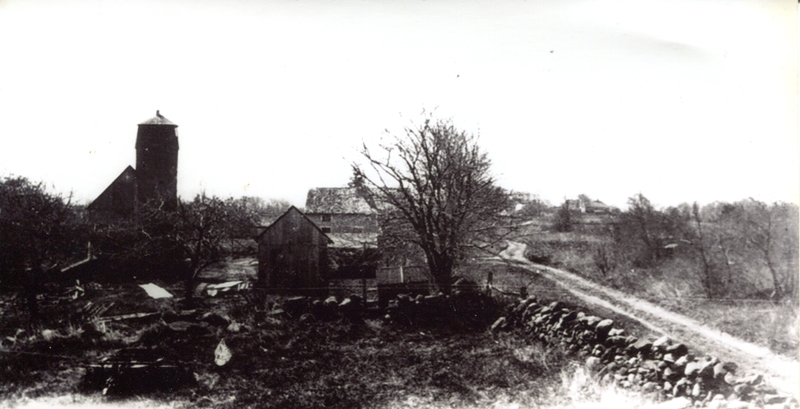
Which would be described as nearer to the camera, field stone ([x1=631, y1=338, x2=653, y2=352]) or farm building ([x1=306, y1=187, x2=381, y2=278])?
field stone ([x1=631, y1=338, x2=653, y2=352])

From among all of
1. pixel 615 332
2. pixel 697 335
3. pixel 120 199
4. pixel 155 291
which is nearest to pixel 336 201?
pixel 155 291

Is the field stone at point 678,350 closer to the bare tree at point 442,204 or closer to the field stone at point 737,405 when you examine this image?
the field stone at point 737,405

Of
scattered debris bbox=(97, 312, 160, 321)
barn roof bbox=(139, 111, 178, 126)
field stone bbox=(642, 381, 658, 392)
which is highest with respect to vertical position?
barn roof bbox=(139, 111, 178, 126)

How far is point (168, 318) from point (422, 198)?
12.2ft

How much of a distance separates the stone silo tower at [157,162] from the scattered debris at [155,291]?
3.21 feet

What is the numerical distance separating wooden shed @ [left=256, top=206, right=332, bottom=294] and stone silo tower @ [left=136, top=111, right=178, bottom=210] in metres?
1.24

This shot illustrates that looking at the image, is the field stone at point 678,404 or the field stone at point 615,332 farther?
the field stone at point 615,332

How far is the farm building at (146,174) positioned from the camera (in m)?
5.04

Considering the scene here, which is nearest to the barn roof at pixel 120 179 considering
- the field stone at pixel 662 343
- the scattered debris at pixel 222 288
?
the scattered debris at pixel 222 288

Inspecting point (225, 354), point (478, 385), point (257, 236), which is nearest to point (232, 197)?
point (257, 236)

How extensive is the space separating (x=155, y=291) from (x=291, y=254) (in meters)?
1.66

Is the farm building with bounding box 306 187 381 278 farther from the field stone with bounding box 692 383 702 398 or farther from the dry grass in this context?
the field stone with bounding box 692 383 702 398

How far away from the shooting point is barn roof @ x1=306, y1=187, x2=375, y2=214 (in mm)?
5733

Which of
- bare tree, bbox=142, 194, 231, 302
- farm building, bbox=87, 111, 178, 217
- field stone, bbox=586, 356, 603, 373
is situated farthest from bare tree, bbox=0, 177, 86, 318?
field stone, bbox=586, 356, 603, 373
